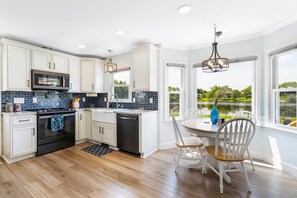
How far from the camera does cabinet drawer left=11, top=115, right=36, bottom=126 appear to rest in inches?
112

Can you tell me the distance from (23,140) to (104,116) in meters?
1.59

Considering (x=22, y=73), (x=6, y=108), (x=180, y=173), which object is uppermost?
(x=22, y=73)

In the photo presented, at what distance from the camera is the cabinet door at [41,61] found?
3322 mm

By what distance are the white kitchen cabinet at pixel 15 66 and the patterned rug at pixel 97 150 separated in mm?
1825

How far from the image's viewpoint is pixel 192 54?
149 inches

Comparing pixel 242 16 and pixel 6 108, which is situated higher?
pixel 242 16

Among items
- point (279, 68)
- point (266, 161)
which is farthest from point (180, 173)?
point (279, 68)

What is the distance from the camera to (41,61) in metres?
3.43

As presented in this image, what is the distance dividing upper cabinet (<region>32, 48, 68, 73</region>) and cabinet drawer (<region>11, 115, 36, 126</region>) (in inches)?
43.0

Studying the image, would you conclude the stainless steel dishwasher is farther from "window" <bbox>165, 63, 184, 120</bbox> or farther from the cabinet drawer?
the cabinet drawer

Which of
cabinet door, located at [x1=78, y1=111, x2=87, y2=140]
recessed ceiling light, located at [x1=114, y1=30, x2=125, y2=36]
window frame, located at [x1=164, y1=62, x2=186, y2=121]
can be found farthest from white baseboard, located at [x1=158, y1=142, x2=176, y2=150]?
recessed ceiling light, located at [x1=114, y1=30, x2=125, y2=36]

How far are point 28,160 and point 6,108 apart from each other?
46.0 inches

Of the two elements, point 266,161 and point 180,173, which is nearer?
point 180,173

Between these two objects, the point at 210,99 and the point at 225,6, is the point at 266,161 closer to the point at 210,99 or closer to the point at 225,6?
the point at 210,99
